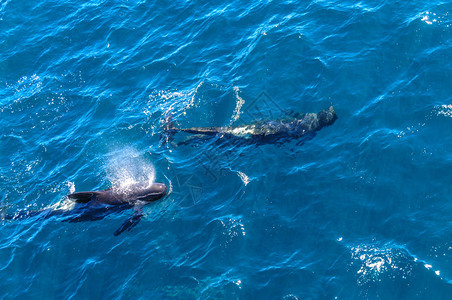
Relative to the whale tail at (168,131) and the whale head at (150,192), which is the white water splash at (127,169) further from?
the whale tail at (168,131)

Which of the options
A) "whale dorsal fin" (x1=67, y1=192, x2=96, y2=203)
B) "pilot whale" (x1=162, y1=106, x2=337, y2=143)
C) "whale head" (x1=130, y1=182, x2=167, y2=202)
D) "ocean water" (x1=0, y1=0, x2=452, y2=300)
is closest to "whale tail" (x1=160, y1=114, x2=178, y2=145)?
"ocean water" (x1=0, y1=0, x2=452, y2=300)

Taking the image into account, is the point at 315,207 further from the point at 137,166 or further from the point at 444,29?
the point at 444,29

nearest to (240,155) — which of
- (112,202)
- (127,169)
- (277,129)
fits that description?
(277,129)

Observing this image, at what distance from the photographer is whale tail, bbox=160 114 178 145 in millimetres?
24219

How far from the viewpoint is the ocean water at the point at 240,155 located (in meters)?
17.5

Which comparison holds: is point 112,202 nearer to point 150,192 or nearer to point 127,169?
point 150,192

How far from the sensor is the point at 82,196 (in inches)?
824

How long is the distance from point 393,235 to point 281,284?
5104 mm

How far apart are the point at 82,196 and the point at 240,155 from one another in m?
8.42

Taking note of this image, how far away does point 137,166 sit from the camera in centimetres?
2344

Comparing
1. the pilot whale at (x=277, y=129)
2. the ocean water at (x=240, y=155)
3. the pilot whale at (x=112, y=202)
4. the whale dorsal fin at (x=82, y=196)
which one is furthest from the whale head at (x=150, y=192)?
the pilot whale at (x=277, y=129)

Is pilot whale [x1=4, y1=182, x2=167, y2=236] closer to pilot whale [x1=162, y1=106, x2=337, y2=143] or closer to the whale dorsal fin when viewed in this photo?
the whale dorsal fin

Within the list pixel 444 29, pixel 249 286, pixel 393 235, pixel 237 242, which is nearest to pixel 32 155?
pixel 237 242

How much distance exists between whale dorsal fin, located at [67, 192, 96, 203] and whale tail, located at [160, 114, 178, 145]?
16.7 ft
